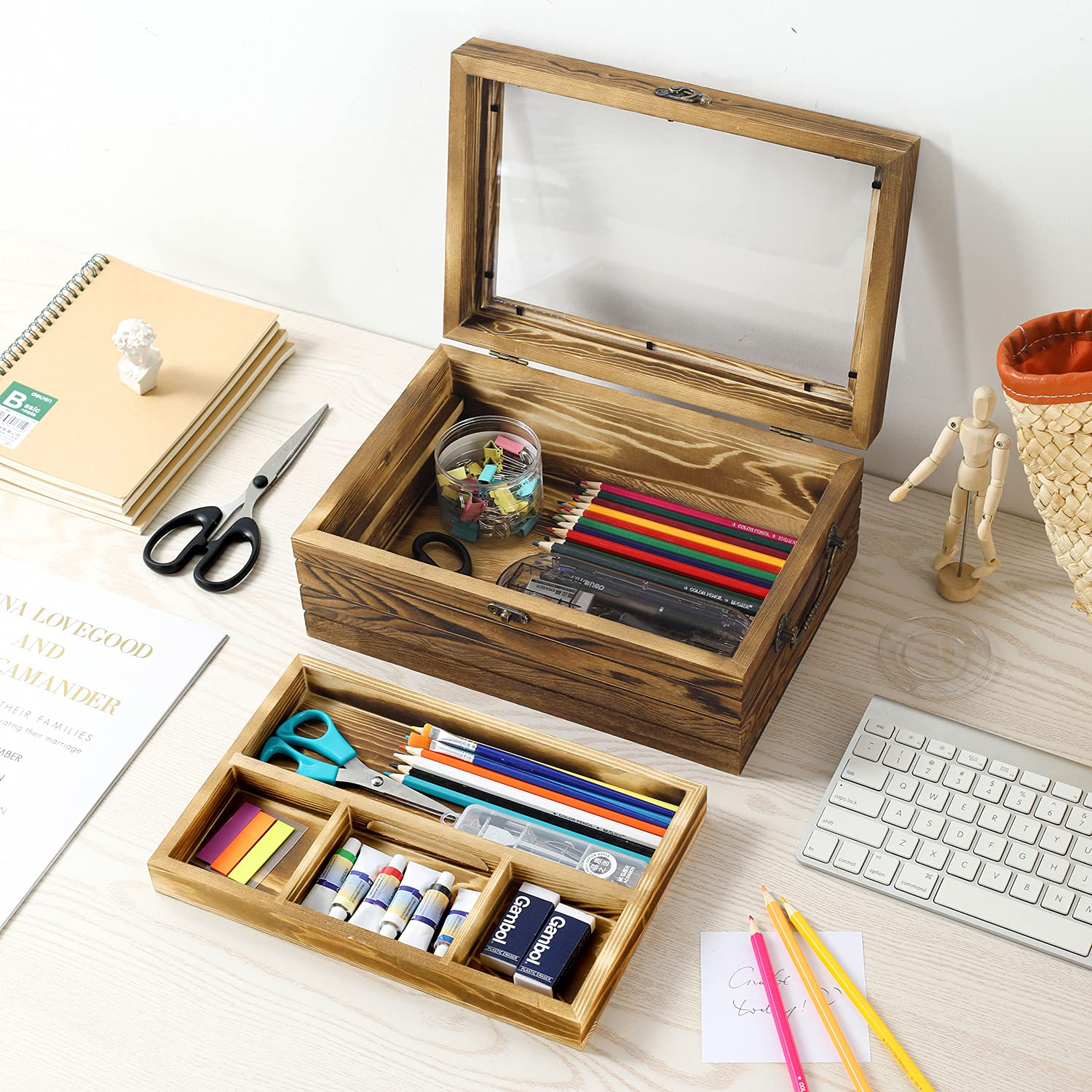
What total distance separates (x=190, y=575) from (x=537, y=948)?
0.47 meters

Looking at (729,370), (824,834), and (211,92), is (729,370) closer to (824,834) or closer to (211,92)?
(824,834)

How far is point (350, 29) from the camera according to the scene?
Result: 1135 millimetres

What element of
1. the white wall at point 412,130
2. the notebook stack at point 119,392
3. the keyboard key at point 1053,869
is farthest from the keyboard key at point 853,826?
the notebook stack at point 119,392

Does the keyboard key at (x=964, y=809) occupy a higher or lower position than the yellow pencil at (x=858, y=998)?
higher

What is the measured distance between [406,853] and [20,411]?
1.92ft

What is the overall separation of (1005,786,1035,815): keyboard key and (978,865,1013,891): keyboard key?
48mm

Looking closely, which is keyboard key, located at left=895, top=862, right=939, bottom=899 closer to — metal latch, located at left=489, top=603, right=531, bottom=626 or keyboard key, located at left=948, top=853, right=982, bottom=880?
keyboard key, located at left=948, top=853, right=982, bottom=880

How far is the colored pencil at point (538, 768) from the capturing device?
950 mm

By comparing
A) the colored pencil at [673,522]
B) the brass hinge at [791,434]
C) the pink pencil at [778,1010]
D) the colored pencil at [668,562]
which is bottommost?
the pink pencil at [778,1010]

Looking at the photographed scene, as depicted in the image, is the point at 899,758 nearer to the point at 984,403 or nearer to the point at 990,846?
the point at 990,846

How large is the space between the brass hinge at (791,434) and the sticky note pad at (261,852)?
49 cm

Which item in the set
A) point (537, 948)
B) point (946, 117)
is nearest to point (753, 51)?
point (946, 117)

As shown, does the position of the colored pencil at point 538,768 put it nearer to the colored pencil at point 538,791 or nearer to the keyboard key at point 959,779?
the colored pencil at point 538,791

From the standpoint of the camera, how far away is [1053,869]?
0.91 m
